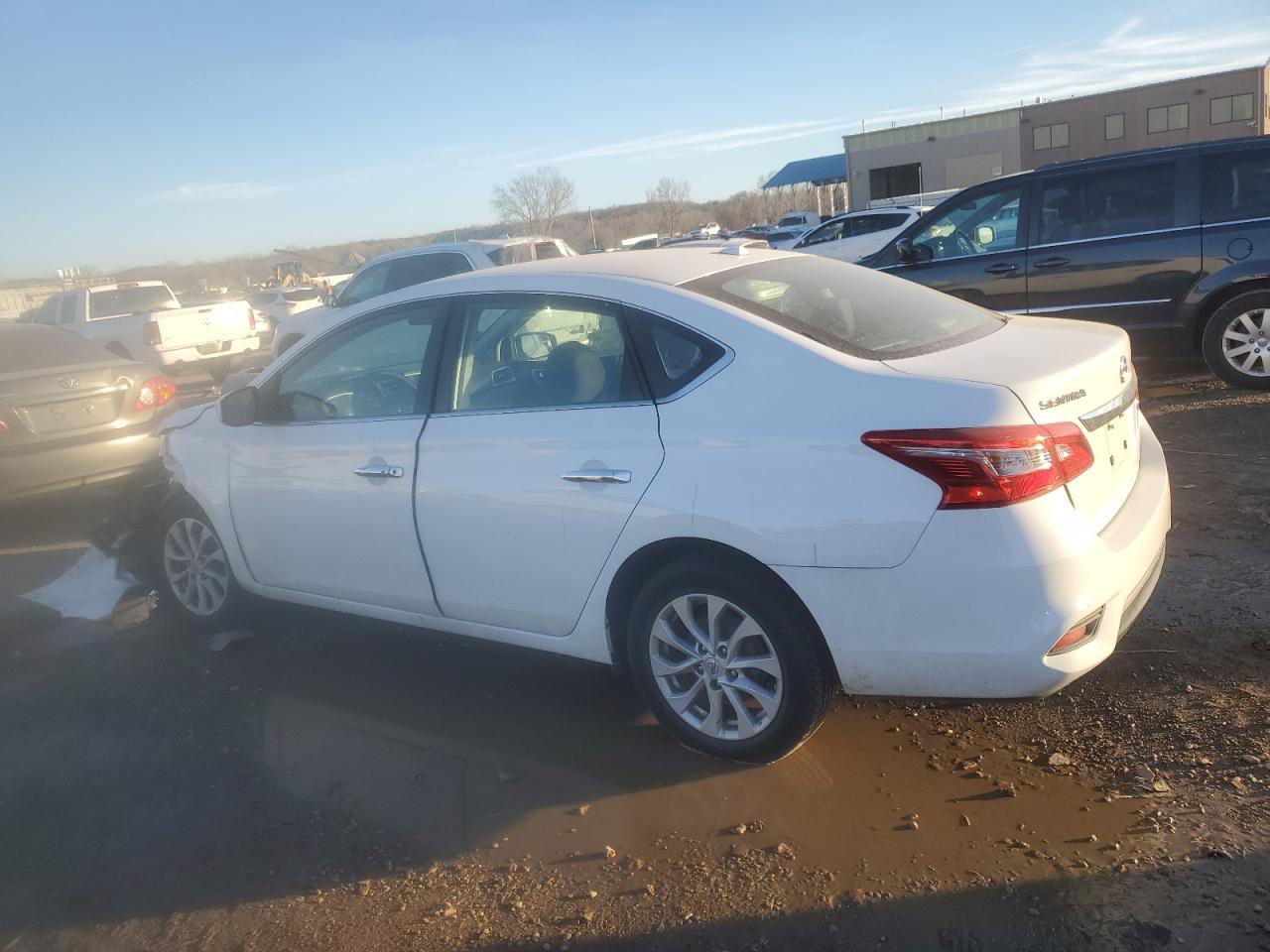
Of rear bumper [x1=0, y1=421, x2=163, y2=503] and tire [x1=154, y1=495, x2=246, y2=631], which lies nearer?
tire [x1=154, y1=495, x2=246, y2=631]

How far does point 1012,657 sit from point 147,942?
2.59m

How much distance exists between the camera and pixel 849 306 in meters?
3.66

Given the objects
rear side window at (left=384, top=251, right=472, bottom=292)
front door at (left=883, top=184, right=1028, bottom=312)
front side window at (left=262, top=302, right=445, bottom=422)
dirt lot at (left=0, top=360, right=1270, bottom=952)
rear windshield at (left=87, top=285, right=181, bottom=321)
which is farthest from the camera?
rear windshield at (left=87, top=285, right=181, bottom=321)

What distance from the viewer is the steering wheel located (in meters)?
4.19

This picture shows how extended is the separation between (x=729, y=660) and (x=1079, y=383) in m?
1.39

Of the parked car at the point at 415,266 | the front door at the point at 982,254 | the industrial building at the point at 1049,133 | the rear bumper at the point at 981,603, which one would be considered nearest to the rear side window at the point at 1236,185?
the front door at the point at 982,254

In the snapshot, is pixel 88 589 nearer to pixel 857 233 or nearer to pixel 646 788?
pixel 646 788

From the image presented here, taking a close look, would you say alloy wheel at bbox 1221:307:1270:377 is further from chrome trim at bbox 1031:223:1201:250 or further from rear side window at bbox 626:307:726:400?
rear side window at bbox 626:307:726:400

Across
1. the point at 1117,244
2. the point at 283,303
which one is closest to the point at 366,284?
the point at 1117,244

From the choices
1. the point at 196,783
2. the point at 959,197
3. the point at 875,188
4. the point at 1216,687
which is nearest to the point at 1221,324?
the point at 959,197

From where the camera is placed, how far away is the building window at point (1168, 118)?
4897 centimetres

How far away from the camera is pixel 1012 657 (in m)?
2.88

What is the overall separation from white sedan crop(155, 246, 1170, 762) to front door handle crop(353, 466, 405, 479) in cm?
1

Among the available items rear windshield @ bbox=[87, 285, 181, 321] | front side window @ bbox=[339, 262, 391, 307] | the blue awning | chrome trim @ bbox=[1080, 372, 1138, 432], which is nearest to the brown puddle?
chrome trim @ bbox=[1080, 372, 1138, 432]
